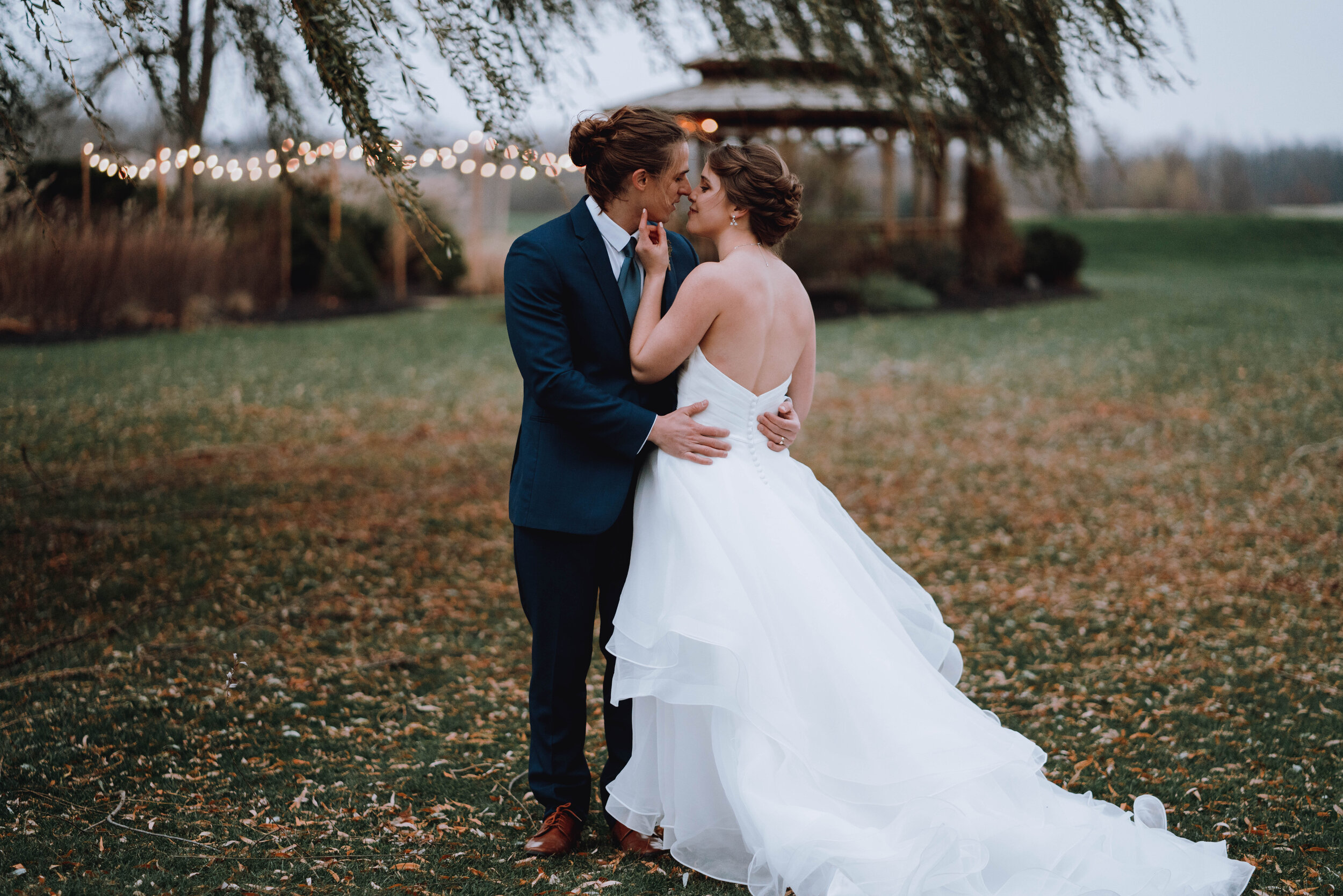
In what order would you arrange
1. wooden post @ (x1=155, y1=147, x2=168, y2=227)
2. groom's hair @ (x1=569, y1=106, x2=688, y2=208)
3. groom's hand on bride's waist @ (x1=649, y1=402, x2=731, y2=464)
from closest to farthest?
groom's hair @ (x1=569, y1=106, x2=688, y2=208) → groom's hand on bride's waist @ (x1=649, y1=402, x2=731, y2=464) → wooden post @ (x1=155, y1=147, x2=168, y2=227)

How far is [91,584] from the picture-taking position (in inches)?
204

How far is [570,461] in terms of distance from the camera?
2738 millimetres

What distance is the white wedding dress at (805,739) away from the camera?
2422mm

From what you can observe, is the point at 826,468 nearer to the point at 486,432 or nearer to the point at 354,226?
the point at 486,432

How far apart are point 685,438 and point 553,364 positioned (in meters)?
0.39

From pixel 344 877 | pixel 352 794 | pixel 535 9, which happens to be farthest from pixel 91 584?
pixel 535 9

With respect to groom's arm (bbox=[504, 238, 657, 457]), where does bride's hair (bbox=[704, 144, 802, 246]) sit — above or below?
above

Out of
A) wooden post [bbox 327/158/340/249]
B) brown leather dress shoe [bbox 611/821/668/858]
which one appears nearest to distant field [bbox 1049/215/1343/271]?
wooden post [bbox 327/158/340/249]

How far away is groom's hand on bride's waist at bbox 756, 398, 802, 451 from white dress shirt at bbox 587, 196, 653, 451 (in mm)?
321

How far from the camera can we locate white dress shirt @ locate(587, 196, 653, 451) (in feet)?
9.02

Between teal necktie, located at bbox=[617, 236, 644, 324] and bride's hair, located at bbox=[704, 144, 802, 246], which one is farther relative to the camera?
teal necktie, located at bbox=[617, 236, 644, 324]

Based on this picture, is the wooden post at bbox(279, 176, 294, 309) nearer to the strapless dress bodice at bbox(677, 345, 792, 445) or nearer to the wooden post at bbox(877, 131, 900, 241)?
the wooden post at bbox(877, 131, 900, 241)

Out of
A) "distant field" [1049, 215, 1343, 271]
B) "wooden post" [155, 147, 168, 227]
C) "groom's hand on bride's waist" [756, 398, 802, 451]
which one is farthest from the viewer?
"distant field" [1049, 215, 1343, 271]

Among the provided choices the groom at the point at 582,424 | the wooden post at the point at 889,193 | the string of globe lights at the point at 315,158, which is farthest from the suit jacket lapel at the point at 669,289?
the wooden post at the point at 889,193
